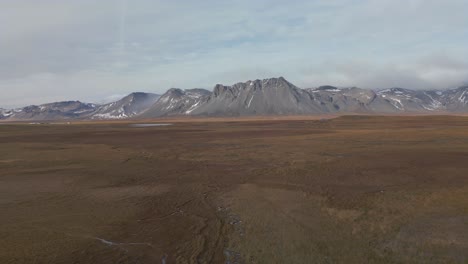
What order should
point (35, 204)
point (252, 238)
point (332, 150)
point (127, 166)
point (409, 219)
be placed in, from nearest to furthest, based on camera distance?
point (252, 238) → point (409, 219) → point (35, 204) → point (127, 166) → point (332, 150)

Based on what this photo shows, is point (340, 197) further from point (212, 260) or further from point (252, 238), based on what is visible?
point (212, 260)

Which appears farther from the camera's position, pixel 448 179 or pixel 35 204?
pixel 448 179

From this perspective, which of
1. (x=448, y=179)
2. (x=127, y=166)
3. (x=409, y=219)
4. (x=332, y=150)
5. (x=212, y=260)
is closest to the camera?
(x=212, y=260)

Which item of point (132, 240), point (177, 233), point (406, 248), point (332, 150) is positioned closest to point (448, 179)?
point (406, 248)

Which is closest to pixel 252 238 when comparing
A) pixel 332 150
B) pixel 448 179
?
pixel 448 179

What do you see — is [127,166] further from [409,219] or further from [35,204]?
[409,219]

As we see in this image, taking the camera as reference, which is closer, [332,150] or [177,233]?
[177,233]
